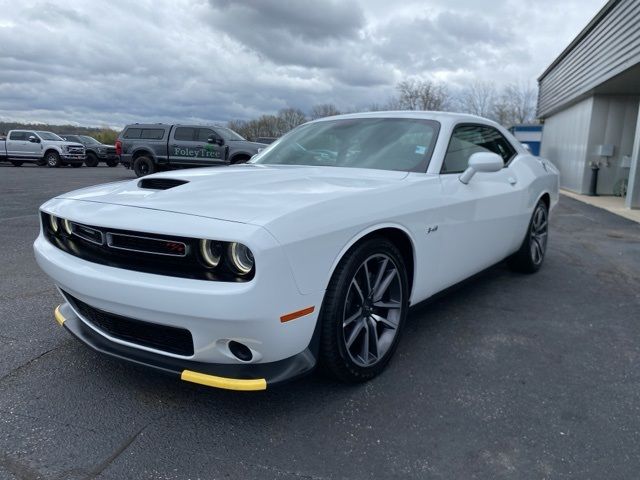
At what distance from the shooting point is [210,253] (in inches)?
78.4

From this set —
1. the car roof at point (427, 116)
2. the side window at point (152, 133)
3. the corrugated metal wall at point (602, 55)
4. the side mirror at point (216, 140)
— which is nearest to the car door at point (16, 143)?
the side window at point (152, 133)

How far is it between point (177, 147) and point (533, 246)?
41.5 feet

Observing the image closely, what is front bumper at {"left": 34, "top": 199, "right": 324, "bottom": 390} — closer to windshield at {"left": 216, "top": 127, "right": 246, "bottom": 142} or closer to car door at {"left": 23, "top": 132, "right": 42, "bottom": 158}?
windshield at {"left": 216, "top": 127, "right": 246, "bottom": 142}

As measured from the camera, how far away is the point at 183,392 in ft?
8.05

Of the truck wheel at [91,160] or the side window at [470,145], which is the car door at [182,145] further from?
the truck wheel at [91,160]

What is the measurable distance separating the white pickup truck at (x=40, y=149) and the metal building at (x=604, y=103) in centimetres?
2088

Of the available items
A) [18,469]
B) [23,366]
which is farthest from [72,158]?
[18,469]

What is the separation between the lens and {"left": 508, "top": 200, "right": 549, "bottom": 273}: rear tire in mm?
4551

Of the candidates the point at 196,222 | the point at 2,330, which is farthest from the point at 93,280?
the point at 2,330

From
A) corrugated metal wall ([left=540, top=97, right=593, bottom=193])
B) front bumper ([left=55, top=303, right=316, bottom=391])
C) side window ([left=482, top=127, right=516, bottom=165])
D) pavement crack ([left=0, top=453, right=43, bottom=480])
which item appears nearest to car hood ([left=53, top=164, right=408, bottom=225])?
front bumper ([left=55, top=303, right=316, bottom=391])

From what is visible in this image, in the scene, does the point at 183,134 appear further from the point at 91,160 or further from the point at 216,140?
the point at 91,160

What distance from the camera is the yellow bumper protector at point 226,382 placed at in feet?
6.44

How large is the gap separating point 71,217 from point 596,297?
4010 millimetres

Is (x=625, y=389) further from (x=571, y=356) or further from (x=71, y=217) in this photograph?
(x=71, y=217)
